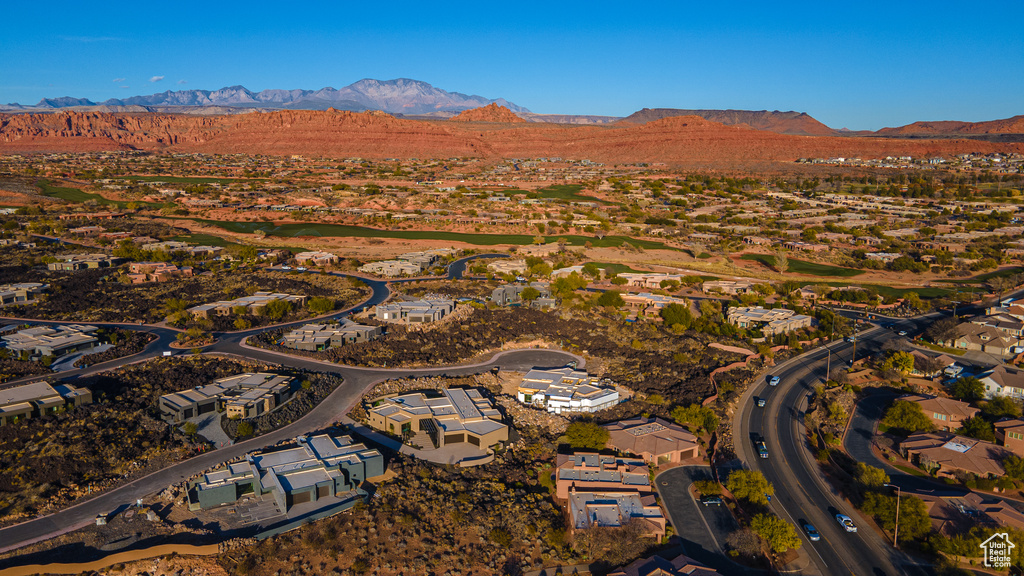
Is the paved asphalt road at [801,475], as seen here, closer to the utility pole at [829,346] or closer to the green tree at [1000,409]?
the utility pole at [829,346]

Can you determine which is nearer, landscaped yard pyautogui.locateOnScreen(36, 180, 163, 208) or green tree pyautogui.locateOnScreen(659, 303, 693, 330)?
green tree pyautogui.locateOnScreen(659, 303, 693, 330)

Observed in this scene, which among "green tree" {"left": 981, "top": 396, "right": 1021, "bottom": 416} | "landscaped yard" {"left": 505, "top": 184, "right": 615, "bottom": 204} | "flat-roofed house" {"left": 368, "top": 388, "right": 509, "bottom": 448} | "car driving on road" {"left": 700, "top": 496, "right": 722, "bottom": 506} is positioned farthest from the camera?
"landscaped yard" {"left": 505, "top": 184, "right": 615, "bottom": 204}

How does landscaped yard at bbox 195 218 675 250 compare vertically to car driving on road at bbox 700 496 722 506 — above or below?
above

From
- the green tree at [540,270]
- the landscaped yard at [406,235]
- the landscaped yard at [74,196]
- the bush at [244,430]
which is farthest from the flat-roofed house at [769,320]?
the landscaped yard at [74,196]

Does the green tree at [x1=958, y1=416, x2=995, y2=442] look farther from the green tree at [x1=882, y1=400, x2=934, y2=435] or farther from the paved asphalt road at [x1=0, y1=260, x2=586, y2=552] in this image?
the paved asphalt road at [x1=0, y1=260, x2=586, y2=552]

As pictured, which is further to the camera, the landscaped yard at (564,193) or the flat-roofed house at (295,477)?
the landscaped yard at (564,193)

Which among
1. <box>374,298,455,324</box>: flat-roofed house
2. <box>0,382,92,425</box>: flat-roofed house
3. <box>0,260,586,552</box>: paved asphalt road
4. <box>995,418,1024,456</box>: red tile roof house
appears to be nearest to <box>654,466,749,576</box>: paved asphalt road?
<box>0,260,586,552</box>: paved asphalt road
